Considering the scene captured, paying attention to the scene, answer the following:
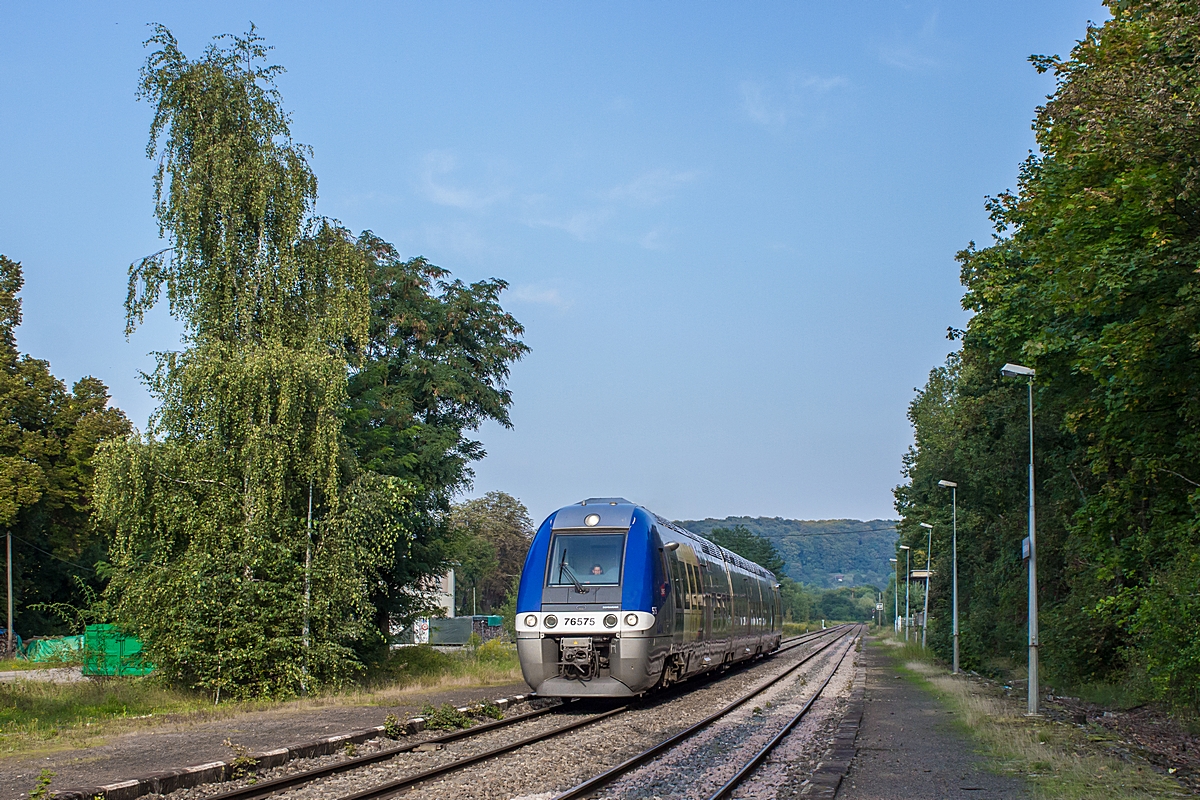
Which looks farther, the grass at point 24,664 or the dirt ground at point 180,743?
the grass at point 24,664

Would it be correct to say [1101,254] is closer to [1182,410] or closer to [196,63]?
[1182,410]

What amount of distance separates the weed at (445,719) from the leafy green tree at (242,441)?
20.8 ft

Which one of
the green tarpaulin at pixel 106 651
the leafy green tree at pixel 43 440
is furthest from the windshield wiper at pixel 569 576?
the leafy green tree at pixel 43 440

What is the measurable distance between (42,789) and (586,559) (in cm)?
996

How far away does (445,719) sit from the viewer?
14.7 metres

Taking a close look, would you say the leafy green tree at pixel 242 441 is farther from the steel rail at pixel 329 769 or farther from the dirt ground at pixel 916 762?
the dirt ground at pixel 916 762

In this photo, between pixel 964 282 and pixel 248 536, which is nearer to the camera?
pixel 248 536

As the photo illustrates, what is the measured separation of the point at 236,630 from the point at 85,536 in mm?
25299

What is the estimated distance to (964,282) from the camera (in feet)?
89.8

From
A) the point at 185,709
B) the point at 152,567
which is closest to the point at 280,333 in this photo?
the point at 152,567

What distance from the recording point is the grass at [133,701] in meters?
14.0

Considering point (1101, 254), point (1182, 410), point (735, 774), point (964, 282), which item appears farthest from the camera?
point (964, 282)

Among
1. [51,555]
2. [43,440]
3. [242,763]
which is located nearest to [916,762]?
[242,763]

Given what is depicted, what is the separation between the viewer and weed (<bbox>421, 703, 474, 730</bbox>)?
14453 millimetres
